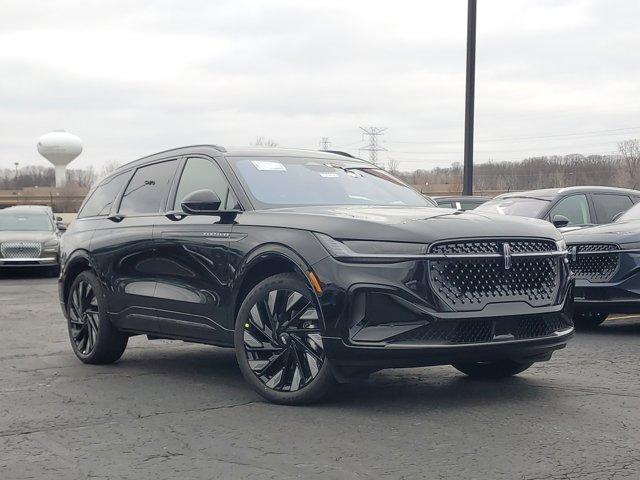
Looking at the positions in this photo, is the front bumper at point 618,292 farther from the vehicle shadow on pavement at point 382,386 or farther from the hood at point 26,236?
the hood at point 26,236

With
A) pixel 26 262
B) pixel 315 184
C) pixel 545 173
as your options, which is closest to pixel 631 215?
pixel 315 184

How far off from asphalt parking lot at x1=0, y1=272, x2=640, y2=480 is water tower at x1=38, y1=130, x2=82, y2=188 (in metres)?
111

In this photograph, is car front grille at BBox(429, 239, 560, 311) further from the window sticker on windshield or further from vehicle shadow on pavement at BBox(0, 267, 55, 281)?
vehicle shadow on pavement at BBox(0, 267, 55, 281)

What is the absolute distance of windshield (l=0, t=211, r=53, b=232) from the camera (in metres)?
21.8

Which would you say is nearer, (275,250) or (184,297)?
(275,250)

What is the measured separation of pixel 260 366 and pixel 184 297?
107 centimetres

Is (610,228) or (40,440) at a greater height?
(610,228)

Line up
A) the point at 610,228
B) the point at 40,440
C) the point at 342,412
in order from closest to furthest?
the point at 40,440 < the point at 342,412 < the point at 610,228

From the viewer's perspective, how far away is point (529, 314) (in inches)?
228

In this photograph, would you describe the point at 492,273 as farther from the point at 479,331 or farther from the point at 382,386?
the point at 382,386

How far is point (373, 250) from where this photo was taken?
18.4ft

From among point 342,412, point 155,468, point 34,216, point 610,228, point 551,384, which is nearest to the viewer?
point 155,468

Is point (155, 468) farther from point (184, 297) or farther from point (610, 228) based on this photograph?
point (610, 228)

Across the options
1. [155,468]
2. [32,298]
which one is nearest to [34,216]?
[32,298]
